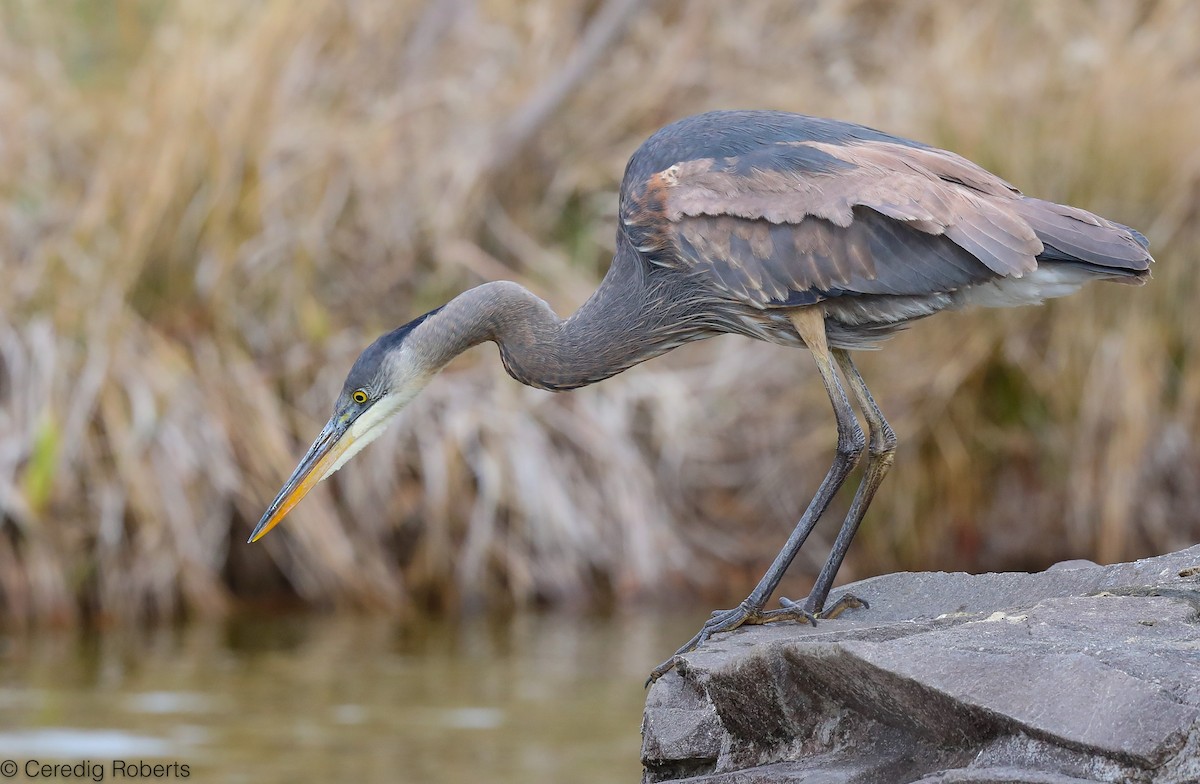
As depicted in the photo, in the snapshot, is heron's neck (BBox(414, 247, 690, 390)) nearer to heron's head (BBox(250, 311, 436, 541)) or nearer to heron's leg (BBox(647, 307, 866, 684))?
heron's head (BBox(250, 311, 436, 541))

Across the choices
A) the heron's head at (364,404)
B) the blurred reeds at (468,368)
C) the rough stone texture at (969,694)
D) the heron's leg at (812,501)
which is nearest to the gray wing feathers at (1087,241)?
the heron's leg at (812,501)

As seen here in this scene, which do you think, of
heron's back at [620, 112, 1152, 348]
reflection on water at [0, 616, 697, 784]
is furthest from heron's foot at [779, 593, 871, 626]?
reflection on water at [0, 616, 697, 784]

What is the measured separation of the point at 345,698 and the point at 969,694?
471cm

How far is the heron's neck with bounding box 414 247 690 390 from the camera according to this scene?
5.08 meters

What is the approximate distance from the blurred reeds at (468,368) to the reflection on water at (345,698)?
0.44 m

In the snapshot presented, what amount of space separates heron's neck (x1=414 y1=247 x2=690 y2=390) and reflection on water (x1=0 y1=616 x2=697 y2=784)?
1.93 metres

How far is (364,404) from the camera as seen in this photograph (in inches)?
206

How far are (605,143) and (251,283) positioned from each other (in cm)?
283

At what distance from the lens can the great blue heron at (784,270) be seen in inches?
178

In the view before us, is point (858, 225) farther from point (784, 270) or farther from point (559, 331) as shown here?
point (559, 331)

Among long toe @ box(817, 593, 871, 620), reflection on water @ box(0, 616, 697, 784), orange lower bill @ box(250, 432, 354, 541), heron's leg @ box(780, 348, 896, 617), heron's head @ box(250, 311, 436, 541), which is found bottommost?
reflection on water @ box(0, 616, 697, 784)

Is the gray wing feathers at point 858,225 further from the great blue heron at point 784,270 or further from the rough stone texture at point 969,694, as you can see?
the rough stone texture at point 969,694

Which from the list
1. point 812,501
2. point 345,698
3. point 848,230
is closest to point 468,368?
point 345,698

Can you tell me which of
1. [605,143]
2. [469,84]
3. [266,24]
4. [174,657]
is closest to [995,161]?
[605,143]
